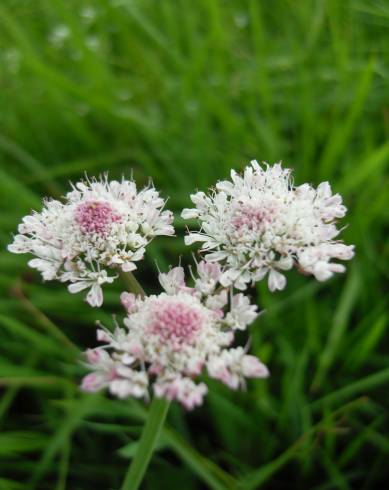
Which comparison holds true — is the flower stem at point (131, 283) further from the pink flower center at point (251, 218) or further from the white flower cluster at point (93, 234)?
the pink flower center at point (251, 218)

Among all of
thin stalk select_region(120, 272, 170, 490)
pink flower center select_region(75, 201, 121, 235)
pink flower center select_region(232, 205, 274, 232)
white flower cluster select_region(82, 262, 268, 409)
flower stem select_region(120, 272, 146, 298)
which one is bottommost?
thin stalk select_region(120, 272, 170, 490)

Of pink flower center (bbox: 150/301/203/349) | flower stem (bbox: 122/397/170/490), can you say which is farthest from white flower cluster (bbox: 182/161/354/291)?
flower stem (bbox: 122/397/170/490)

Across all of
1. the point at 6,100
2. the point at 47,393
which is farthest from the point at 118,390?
the point at 6,100

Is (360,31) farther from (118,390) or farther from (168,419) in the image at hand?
(118,390)

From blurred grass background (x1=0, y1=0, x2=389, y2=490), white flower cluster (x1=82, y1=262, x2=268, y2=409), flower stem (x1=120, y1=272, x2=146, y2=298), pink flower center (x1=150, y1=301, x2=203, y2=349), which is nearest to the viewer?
white flower cluster (x1=82, y1=262, x2=268, y2=409)

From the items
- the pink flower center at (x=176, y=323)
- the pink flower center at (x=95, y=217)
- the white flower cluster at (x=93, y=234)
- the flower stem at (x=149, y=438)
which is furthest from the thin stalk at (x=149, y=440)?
the pink flower center at (x=95, y=217)

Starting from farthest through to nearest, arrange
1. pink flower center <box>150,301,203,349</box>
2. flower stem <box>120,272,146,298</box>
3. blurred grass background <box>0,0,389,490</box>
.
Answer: blurred grass background <box>0,0,389,490</box>
flower stem <box>120,272,146,298</box>
pink flower center <box>150,301,203,349</box>

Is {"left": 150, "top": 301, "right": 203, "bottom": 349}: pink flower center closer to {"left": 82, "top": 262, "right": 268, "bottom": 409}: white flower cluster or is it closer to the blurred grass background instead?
{"left": 82, "top": 262, "right": 268, "bottom": 409}: white flower cluster

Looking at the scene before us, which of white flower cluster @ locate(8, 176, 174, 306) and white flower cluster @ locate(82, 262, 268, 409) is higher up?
white flower cluster @ locate(8, 176, 174, 306)
